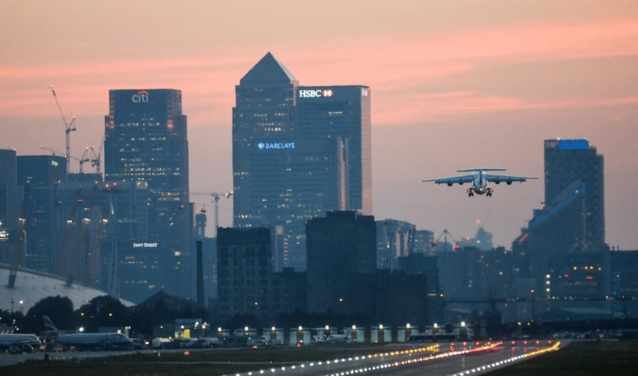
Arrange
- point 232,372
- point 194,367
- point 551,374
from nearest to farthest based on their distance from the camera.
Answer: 1. point 551,374
2. point 232,372
3. point 194,367

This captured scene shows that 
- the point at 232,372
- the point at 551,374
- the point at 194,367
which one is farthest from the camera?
the point at 194,367

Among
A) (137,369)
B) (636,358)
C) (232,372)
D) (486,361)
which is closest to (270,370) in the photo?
(232,372)

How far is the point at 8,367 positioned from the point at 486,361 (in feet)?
194

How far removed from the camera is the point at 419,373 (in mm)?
168875

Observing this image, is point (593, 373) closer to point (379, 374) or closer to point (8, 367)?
point (379, 374)

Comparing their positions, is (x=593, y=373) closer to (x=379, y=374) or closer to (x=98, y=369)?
(x=379, y=374)

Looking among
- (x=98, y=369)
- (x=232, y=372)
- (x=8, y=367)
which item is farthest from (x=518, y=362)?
(x=8, y=367)

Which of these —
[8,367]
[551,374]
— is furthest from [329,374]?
[8,367]

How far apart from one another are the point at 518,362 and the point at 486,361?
18.6ft

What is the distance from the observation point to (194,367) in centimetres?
→ 19038

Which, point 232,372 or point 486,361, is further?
point 486,361

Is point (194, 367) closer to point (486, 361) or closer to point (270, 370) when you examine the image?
point (270, 370)

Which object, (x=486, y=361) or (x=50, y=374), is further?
(x=486, y=361)

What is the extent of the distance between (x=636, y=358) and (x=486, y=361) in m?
18.8
